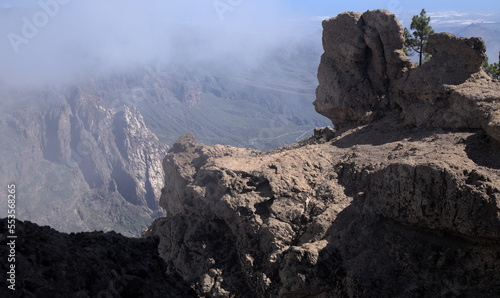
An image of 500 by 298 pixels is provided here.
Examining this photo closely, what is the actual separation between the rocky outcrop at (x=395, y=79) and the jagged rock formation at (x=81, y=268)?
14.9 meters

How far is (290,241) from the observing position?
71.8 ft

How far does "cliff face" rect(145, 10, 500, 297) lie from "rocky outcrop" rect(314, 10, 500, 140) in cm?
7

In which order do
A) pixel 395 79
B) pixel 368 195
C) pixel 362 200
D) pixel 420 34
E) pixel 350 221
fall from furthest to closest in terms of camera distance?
1. pixel 420 34
2. pixel 395 79
3. pixel 362 200
4. pixel 368 195
5. pixel 350 221

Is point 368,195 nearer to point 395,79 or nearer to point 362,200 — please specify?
point 362,200

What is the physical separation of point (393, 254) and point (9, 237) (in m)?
13.3

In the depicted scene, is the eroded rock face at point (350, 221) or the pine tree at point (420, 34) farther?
the pine tree at point (420, 34)

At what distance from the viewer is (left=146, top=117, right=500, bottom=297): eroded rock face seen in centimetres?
1650

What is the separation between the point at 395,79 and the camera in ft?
97.3

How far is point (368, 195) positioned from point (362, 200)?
53cm

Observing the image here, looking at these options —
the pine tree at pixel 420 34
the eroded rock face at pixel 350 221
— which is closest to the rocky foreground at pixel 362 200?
the eroded rock face at pixel 350 221

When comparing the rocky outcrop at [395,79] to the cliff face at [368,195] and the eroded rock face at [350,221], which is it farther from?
the eroded rock face at [350,221]

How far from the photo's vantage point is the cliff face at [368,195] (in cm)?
1675

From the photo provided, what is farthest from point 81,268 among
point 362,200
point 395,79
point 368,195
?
point 395,79

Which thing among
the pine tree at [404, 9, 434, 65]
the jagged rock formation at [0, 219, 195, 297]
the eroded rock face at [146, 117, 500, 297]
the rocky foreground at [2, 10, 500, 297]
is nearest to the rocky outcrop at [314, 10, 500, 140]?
the rocky foreground at [2, 10, 500, 297]
